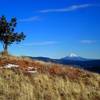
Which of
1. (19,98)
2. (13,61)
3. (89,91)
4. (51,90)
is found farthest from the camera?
(13,61)

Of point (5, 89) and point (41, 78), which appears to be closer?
point (5, 89)

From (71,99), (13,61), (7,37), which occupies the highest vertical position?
(7,37)

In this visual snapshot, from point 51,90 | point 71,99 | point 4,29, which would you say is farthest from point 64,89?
point 4,29

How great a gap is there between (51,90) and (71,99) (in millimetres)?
1866

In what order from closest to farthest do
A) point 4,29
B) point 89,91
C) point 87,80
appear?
1. point 89,91
2. point 87,80
3. point 4,29

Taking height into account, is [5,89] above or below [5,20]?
below

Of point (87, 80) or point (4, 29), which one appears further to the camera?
point (4, 29)

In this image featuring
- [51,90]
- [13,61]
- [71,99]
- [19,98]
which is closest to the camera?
[19,98]

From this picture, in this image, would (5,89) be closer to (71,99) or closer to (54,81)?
(71,99)

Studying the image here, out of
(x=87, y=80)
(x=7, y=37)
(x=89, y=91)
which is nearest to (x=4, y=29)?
(x=7, y=37)

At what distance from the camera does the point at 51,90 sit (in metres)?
18.4

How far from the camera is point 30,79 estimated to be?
2147cm

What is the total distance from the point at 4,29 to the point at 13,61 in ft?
125

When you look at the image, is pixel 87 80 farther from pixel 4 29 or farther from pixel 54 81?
pixel 4 29
